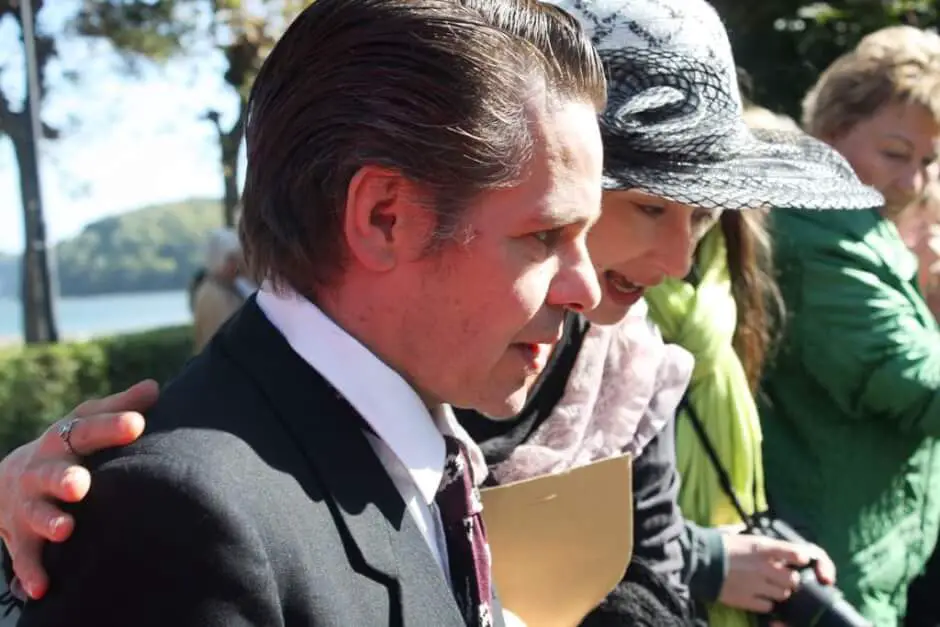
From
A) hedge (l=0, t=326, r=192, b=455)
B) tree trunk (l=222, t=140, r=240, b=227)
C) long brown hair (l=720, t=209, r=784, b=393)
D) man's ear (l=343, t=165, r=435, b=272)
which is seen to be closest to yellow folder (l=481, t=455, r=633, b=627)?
man's ear (l=343, t=165, r=435, b=272)

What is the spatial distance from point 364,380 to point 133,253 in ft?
170

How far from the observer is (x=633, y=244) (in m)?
1.99

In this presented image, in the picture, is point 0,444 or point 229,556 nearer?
point 229,556

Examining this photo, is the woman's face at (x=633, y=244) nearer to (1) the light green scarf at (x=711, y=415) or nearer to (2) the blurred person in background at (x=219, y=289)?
(1) the light green scarf at (x=711, y=415)

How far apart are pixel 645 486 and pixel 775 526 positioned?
2.11 feet

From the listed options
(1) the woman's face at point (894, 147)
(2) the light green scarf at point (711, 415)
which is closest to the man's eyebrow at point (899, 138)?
(1) the woman's face at point (894, 147)

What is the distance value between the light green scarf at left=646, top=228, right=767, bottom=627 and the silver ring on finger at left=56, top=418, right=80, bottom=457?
139cm

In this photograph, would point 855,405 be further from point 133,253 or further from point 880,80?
point 133,253

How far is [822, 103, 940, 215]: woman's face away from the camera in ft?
9.97

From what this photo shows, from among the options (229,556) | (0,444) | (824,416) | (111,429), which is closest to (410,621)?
(229,556)

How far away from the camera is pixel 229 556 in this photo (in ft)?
3.46

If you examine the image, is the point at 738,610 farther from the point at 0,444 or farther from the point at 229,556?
the point at 0,444

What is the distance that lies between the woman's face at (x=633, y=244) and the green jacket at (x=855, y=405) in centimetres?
97

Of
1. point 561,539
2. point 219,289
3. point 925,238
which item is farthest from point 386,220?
point 219,289
